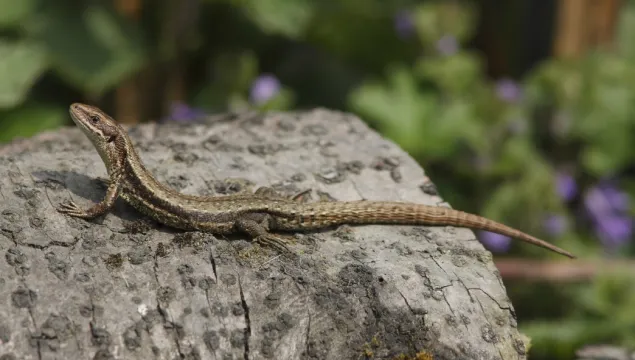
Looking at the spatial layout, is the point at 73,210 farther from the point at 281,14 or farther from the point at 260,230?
the point at 281,14

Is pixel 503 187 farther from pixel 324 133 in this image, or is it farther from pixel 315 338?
pixel 315 338

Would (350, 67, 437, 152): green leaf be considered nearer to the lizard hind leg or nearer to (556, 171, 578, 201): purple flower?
(556, 171, 578, 201): purple flower

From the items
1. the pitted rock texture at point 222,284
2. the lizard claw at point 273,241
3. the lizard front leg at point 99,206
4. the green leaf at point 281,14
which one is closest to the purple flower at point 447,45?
the green leaf at point 281,14

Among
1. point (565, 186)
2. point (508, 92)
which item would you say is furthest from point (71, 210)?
point (508, 92)

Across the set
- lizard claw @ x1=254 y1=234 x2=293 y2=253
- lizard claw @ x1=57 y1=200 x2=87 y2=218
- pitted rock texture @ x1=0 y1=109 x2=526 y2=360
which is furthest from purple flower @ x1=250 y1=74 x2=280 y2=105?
lizard claw @ x1=57 y1=200 x2=87 y2=218

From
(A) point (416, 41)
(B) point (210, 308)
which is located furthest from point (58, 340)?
(A) point (416, 41)

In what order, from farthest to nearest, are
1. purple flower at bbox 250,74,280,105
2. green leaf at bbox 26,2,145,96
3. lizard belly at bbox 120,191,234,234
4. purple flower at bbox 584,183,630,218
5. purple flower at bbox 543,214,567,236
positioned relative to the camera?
green leaf at bbox 26,2,145,96 → purple flower at bbox 584,183,630,218 → purple flower at bbox 543,214,567,236 → purple flower at bbox 250,74,280,105 → lizard belly at bbox 120,191,234,234
